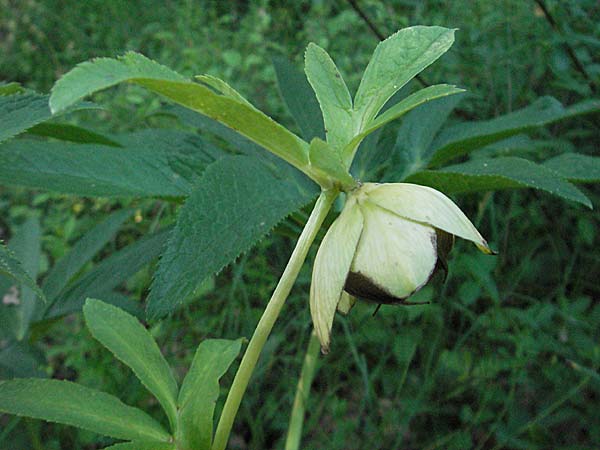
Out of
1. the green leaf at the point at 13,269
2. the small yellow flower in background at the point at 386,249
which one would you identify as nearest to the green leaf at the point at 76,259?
the green leaf at the point at 13,269

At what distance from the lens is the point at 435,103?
3.11 ft

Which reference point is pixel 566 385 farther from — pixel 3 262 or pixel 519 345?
pixel 3 262

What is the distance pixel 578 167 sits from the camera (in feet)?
2.50

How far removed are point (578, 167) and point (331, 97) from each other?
1.18 feet

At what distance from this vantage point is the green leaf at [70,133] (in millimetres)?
711

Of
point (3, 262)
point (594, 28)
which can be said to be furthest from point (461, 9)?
point (3, 262)

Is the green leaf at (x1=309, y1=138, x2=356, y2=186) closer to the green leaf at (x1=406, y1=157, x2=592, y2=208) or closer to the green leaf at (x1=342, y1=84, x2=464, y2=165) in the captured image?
the green leaf at (x1=342, y1=84, x2=464, y2=165)

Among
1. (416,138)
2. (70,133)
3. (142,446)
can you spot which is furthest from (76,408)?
(416,138)

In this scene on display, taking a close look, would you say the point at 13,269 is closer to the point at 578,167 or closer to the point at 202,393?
the point at 202,393

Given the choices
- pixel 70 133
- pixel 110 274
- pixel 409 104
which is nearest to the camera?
pixel 409 104

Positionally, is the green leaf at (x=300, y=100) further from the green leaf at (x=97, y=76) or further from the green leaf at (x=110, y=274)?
the green leaf at (x=97, y=76)

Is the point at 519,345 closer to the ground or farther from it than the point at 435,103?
closer to the ground

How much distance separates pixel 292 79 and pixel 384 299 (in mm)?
557

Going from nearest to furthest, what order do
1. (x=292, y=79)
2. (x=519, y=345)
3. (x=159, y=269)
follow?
(x=159, y=269), (x=292, y=79), (x=519, y=345)
